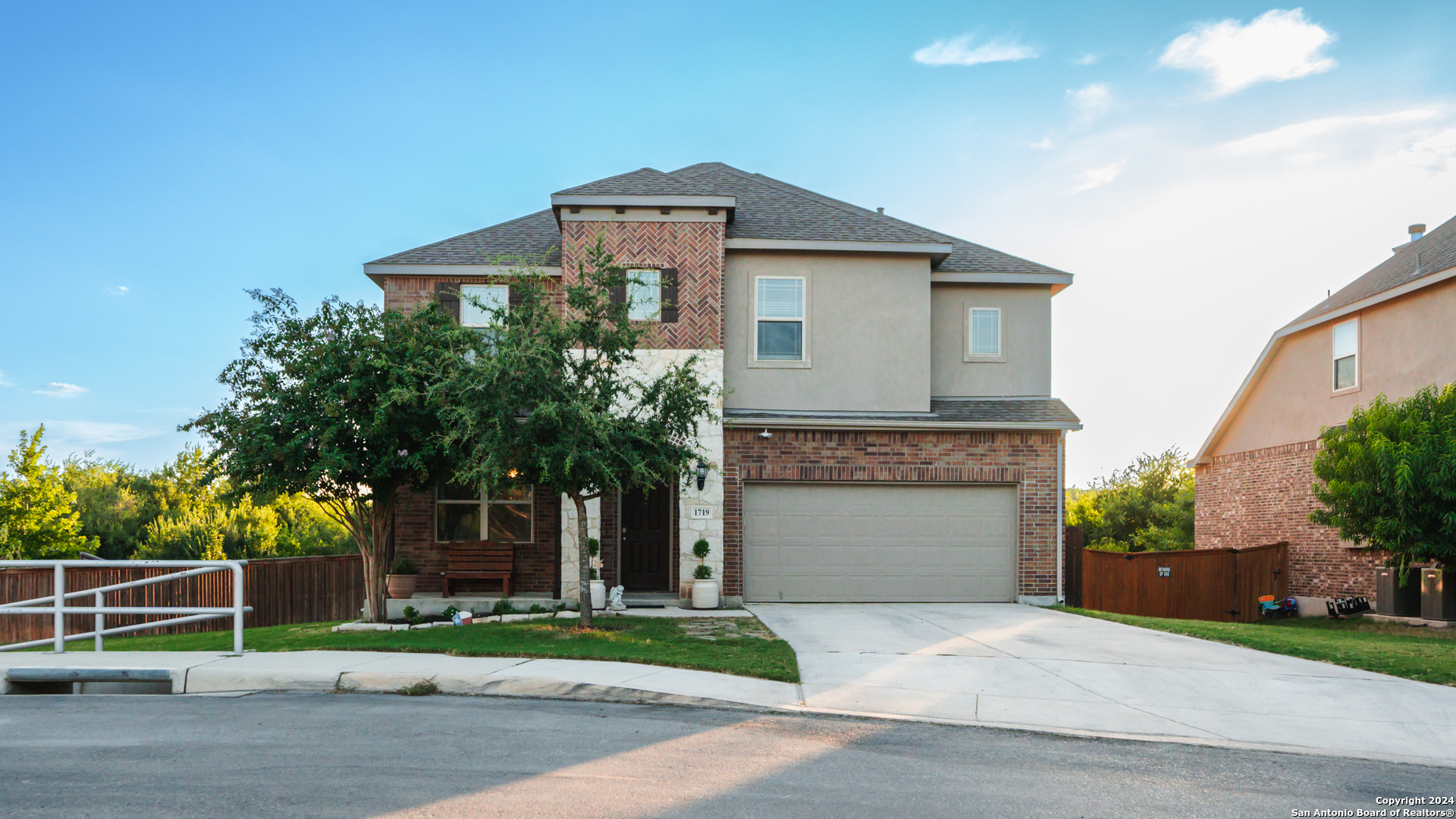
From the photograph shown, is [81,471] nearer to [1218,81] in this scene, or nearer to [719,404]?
[719,404]

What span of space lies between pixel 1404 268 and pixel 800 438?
42.3 feet

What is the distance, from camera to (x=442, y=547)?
16.3 meters

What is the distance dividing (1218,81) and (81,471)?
37677 mm

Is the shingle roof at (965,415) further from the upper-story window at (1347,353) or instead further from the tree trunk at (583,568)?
the upper-story window at (1347,353)

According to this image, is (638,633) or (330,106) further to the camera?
(330,106)

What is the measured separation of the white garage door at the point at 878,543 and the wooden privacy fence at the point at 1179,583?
9.53 feet

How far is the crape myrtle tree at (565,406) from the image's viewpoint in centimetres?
1129

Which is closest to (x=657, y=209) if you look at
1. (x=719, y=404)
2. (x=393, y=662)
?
(x=719, y=404)

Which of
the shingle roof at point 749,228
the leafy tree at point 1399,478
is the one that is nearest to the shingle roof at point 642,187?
the shingle roof at point 749,228

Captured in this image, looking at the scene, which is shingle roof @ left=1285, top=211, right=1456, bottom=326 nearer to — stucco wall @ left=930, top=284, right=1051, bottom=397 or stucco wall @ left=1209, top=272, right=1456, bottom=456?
stucco wall @ left=1209, top=272, right=1456, bottom=456

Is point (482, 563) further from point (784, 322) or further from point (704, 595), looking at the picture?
point (784, 322)

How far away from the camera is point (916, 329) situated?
56.3 feet

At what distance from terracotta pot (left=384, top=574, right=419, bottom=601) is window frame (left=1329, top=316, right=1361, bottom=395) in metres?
18.6

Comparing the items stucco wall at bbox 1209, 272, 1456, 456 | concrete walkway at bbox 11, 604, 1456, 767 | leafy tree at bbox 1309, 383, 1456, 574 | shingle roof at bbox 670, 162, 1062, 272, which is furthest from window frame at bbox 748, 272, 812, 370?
stucco wall at bbox 1209, 272, 1456, 456
